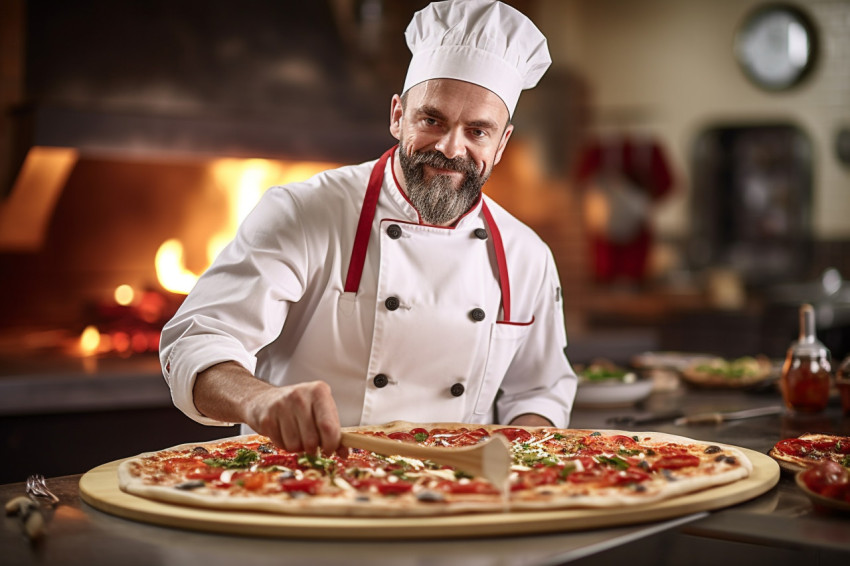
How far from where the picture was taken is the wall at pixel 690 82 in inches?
261

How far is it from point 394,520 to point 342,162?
313 centimetres

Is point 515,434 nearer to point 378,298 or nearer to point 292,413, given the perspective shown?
point 378,298

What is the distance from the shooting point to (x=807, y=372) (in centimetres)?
231

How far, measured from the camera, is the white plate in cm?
249

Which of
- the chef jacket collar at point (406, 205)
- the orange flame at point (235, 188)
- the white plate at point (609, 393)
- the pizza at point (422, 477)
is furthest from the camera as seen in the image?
the orange flame at point (235, 188)

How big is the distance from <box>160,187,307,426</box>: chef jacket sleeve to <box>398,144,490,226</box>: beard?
0.24 m

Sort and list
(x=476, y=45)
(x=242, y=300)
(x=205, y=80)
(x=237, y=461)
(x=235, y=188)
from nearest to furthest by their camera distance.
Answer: (x=237, y=461) < (x=242, y=300) < (x=476, y=45) < (x=205, y=80) < (x=235, y=188)

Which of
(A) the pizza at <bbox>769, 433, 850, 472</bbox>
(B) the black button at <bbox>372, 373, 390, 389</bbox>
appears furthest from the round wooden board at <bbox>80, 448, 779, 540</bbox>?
(B) the black button at <bbox>372, 373, 390, 389</bbox>

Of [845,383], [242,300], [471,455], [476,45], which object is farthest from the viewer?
[845,383]

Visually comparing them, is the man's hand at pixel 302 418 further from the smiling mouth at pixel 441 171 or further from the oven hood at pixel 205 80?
the oven hood at pixel 205 80

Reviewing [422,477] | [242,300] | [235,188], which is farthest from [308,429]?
[235,188]

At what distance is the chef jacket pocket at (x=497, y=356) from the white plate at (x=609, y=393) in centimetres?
36

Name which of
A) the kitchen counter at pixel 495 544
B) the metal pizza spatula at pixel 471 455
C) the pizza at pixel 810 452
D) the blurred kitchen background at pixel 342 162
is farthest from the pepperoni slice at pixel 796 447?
the blurred kitchen background at pixel 342 162

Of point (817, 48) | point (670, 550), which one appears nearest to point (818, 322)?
point (817, 48)
